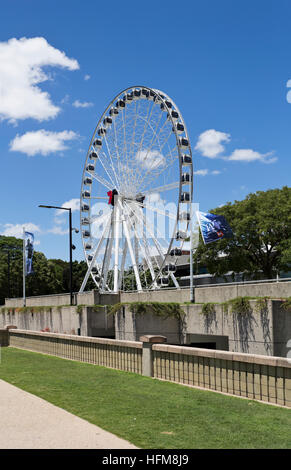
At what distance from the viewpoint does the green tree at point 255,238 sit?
157 feet

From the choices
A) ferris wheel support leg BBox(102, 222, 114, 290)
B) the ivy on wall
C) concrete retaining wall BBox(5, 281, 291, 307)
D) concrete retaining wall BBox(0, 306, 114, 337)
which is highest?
ferris wheel support leg BBox(102, 222, 114, 290)

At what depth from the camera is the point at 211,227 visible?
79.2 feet

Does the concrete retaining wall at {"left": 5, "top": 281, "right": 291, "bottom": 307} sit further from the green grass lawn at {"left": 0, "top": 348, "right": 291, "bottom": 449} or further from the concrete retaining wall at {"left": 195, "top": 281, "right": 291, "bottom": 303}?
the green grass lawn at {"left": 0, "top": 348, "right": 291, "bottom": 449}

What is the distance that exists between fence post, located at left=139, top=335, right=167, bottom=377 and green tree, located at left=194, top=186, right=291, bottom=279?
33.0m

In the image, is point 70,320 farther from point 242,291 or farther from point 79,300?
point 242,291

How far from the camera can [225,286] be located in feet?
75.0

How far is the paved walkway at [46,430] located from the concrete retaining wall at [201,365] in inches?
136

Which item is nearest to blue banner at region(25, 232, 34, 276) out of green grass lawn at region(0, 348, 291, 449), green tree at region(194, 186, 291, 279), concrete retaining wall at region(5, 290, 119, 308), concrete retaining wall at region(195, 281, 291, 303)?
concrete retaining wall at region(5, 290, 119, 308)

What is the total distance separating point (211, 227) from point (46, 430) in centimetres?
1652

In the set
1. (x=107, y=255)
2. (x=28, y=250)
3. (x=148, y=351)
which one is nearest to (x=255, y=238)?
(x=107, y=255)

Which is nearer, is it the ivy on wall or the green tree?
the ivy on wall

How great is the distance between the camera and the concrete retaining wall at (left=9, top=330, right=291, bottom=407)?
10164 millimetres

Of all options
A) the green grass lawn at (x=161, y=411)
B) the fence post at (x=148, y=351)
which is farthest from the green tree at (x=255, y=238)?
the green grass lawn at (x=161, y=411)

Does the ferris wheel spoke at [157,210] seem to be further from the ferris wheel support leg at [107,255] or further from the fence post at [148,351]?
the fence post at [148,351]
